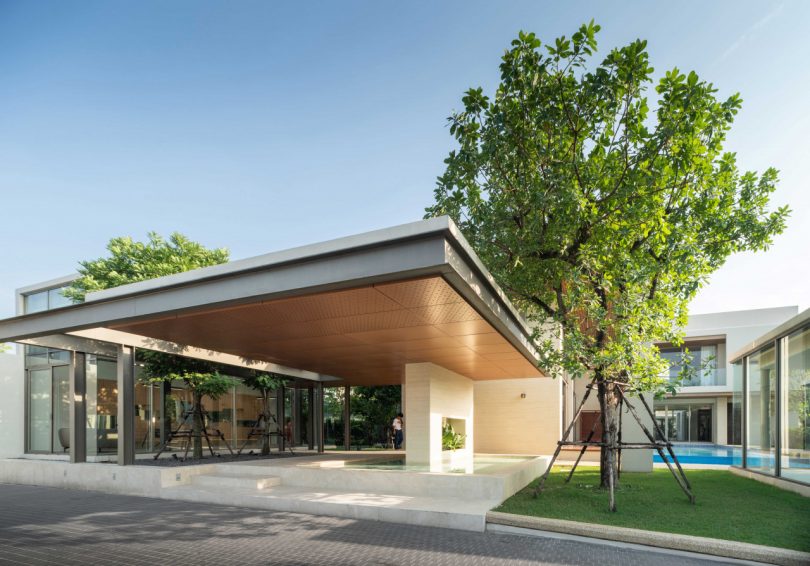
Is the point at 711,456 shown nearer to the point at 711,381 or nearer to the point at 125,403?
the point at 711,381

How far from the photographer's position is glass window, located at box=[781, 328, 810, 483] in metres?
11.0

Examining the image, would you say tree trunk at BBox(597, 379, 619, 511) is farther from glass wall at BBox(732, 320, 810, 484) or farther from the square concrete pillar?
glass wall at BBox(732, 320, 810, 484)

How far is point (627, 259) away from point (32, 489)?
13.9 meters

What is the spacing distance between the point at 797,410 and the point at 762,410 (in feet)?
9.29

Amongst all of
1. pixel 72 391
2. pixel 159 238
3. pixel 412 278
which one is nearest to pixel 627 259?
pixel 412 278

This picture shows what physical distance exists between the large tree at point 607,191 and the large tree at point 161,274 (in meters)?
9.11

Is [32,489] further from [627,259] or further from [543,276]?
[627,259]

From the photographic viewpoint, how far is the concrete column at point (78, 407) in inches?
495

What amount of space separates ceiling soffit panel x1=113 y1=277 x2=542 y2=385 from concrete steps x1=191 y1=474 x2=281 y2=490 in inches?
112

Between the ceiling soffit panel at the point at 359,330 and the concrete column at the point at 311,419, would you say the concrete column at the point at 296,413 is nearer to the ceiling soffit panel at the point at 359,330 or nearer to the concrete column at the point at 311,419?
the concrete column at the point at 311,419

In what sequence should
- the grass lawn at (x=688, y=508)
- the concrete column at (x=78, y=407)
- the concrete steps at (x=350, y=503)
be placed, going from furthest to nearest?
the concrete column at (x=78, y=407), the concrete steps at (x=350, y=503), the grass lawn at (x=688, y=508)

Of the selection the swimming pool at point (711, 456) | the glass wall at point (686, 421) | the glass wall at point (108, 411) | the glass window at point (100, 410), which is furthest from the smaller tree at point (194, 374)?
the glass wall at point (686, 421)

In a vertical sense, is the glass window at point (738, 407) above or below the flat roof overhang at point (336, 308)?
below

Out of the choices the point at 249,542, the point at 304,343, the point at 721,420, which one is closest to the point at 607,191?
the point at 304,343
